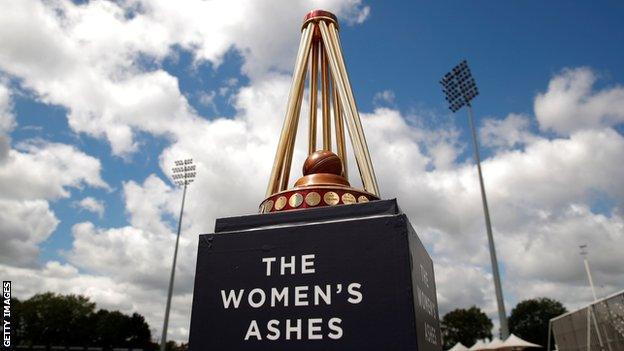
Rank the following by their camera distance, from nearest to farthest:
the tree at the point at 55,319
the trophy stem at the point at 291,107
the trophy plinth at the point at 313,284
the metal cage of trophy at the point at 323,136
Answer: the trophy plinth at the point at 313,284 < the metal cage of trophy at the point at 323,136 < the trophy stem at the point at 291,107 < the tree at the point at 55,319

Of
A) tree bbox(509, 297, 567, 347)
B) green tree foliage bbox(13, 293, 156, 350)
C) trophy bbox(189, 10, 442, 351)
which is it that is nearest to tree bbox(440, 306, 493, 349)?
tree bbox(509, 297, 567, 347)

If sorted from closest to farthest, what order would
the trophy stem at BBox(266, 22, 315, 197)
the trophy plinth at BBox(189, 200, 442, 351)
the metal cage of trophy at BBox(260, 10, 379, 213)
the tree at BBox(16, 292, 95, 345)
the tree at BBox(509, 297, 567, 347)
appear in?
the trophy plinth at BBox(189, 200, 442, 351)
the metal cage of trophy at BBox(260, 10, 379, 213)
the trophy stem at BBox(266, 22, 315, 197)
the tree at BBox(16, 292, 95, 345)
the tree at BBox(509, 297, 567, 347)

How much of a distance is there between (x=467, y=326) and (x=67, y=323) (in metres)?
66.9

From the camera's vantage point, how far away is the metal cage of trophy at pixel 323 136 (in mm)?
6145

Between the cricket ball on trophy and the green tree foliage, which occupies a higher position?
the green tree foliage

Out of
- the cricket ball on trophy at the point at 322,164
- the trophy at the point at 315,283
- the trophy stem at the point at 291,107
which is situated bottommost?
the trophy at the point at 315,283

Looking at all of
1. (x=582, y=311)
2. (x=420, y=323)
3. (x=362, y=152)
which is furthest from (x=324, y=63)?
(x=582, y=311)

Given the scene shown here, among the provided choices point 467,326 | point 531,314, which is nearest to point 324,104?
point 467,326

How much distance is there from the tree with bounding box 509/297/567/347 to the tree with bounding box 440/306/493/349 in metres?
4.64

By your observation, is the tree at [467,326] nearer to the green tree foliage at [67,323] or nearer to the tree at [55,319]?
the green tree foliage at [67,323]

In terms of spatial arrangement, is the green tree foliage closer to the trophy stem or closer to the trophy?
the trophy stem

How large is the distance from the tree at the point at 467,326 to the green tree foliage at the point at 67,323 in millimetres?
57541

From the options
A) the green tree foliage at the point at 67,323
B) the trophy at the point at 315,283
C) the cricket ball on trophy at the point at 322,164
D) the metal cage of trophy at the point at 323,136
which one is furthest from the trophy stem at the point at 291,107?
the green tree foliage at the point at 67,323

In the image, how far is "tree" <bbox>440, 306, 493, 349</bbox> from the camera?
7675cm
